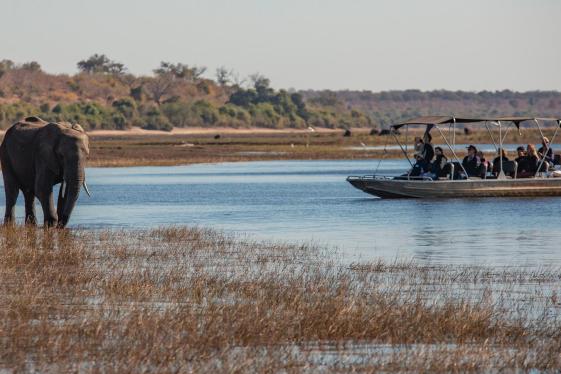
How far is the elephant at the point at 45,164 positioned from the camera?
26081 millimetres

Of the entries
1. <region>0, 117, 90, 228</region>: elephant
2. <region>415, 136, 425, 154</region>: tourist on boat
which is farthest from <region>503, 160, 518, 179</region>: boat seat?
<region>0, 117, 90, 228</region>: elephant

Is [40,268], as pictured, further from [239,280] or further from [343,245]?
[343,245]

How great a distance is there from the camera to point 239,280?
730 inches

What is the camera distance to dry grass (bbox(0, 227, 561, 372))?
12570 mm

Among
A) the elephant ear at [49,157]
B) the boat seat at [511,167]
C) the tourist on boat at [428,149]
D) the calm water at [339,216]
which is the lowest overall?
the calm water at [339,216]

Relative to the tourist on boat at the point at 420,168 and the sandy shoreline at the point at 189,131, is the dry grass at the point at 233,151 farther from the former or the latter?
the tourist on boat at the point at 420,168

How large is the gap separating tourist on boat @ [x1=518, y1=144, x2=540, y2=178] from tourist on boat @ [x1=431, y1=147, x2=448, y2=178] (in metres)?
2.54

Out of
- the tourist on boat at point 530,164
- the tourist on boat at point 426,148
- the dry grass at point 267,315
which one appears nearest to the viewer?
the dry grass at point 267,315

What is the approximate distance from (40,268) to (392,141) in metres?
85.7

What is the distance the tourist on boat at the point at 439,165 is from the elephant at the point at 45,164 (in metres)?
13.8

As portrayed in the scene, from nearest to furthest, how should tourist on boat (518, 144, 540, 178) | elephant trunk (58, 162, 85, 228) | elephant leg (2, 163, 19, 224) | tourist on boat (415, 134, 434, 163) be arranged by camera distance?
elephant trunk (58, 162, 85, 228) → elephant leg (2, 163, 19, 224) → tourist on boat (415, 134, 434, 163) → tourist on boat (518, 144, 540, 178)

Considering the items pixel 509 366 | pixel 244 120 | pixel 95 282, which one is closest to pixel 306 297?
pixel 95 282

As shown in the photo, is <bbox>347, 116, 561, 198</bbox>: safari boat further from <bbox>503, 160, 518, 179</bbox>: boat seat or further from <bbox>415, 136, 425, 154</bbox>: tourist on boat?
<bbox>415, 136, 425, 154</bbox>: tourist on boat

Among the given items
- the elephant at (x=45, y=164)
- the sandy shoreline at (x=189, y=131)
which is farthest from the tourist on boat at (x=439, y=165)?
the sandy shoreline at (x=189, y=131)
